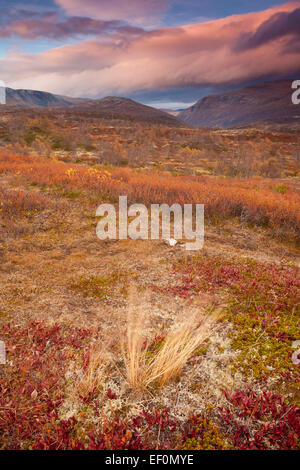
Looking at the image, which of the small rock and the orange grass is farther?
the orange grass

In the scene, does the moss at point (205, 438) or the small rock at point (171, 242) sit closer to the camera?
the moss at point (205, 438)

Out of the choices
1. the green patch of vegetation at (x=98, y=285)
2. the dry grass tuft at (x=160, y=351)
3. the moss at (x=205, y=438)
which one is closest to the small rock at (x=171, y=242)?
the green patch of vegetation at (x=98, y=285)

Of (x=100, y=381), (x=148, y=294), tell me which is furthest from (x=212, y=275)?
(x=100, y=381)

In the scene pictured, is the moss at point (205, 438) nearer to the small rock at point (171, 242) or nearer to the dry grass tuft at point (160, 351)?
the dry grass tuft at point (160, 351)

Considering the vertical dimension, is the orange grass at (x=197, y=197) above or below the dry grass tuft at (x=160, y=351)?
above

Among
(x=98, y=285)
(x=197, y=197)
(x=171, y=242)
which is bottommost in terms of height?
(x=98, y=285)

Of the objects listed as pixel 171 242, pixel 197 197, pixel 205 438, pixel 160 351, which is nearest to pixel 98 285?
pixel 160 351

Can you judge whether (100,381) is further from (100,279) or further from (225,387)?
(100,279)

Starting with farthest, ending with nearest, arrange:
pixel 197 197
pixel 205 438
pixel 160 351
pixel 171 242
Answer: pixel 197 197 < pixel 171 242 < pixel 160 351 < pixel 205 438

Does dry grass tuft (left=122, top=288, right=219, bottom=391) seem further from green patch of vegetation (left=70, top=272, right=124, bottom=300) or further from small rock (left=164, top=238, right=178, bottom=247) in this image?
small rock (left=164, top=238, right=178, bottom=247)

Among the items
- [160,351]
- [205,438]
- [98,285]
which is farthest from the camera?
[98,285]

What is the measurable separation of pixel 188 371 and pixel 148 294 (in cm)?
242

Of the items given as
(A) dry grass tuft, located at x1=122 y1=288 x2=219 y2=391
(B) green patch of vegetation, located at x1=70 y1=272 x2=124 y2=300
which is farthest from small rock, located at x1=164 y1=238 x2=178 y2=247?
(A) dry grass tuft, located at x1=122 y1=288 x2=219 y2=391

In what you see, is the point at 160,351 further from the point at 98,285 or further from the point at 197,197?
the point at 197,197
